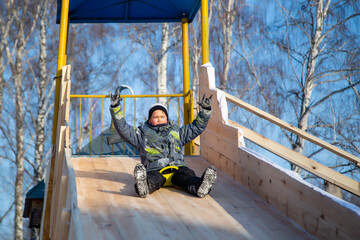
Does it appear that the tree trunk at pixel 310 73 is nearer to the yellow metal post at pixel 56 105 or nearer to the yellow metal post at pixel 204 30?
the yellow metal post at pixel 204 30

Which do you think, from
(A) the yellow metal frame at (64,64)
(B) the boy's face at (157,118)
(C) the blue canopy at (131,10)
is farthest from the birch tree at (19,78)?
(B) the boy's face at (157,118)

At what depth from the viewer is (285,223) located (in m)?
3.42

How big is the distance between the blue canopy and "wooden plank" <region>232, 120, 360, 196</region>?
287cm

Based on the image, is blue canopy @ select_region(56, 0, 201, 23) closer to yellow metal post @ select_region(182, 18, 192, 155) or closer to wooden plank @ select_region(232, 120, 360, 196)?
yellow metal post @ select_region(182, 18, 192, 155)

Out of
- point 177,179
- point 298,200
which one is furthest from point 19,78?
point 298,200

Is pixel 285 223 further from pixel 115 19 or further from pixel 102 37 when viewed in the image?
pixel 102 37

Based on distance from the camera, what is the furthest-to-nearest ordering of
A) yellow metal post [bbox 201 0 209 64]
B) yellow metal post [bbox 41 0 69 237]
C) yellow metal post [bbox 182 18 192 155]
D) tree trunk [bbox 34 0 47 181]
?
1. tree trunk [bbox 34 0 47 181]
2. yellow metal post [bbox 182 18 192 155]
3. yellow metal post [bbox 201 0 209 64]
4. yellow metal post [bbox 41 0 69 237]

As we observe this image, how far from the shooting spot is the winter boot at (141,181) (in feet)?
12.4

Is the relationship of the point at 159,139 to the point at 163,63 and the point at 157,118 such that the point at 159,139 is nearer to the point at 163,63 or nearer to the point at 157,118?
the point at 157,118

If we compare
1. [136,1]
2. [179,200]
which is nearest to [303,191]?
[179,200]

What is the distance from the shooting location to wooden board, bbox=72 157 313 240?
10.2 feet

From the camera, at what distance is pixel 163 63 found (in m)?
13.8

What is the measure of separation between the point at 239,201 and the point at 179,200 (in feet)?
1.79

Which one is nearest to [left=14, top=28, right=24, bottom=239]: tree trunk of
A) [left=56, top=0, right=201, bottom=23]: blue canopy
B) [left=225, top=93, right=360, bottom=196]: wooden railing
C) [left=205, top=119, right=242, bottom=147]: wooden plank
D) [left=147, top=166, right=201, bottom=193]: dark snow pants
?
[left=56, top=0, right=201, bottom=23]: blue canopy
